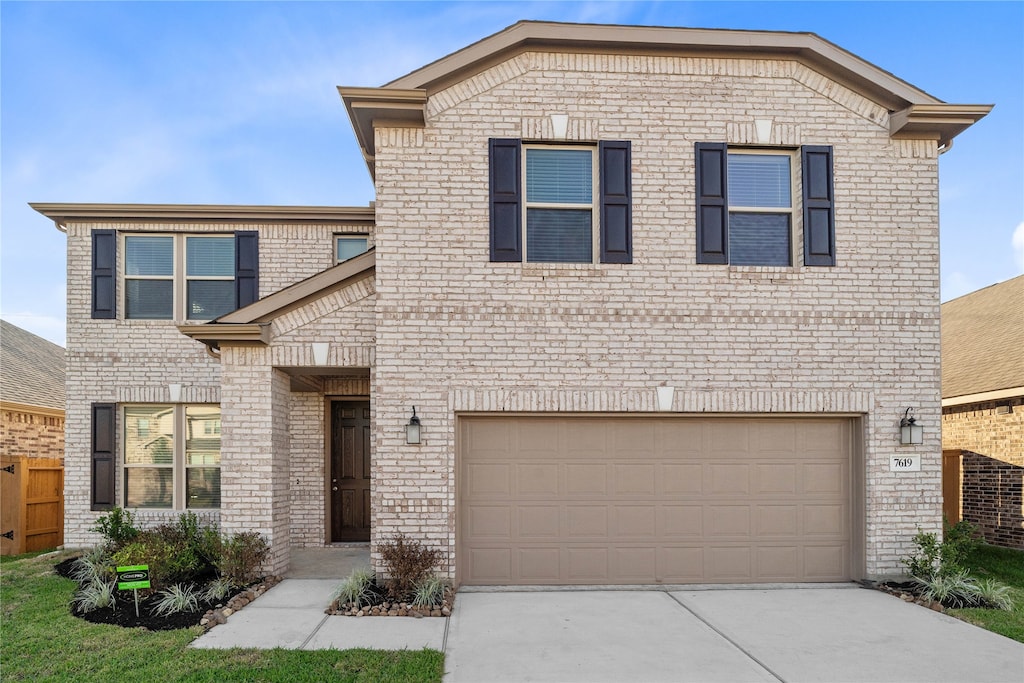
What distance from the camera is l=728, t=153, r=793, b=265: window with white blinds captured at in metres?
8.91

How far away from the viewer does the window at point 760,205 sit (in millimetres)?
8781

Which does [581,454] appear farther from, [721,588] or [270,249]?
[270,249]

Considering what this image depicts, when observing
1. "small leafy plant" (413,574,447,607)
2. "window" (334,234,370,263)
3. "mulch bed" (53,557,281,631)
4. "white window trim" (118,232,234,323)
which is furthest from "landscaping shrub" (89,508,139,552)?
"window" (334,234,370,263)

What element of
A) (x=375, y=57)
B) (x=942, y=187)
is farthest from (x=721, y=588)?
(x=375, y=57)

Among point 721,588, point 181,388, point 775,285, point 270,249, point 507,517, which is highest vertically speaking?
point 270,249

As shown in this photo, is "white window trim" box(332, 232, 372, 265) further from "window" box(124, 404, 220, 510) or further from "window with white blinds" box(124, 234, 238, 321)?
"window" box(124, 404, 220, 510)

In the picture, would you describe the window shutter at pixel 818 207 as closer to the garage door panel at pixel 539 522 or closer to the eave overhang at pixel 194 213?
the garage door panel at pixel 539 522

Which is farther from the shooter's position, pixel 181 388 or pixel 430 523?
pixel 181 388

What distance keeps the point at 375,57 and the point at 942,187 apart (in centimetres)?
1183

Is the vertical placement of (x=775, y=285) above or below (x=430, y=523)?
above

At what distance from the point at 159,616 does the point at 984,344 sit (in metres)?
15.5

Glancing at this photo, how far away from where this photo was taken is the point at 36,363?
18297mm

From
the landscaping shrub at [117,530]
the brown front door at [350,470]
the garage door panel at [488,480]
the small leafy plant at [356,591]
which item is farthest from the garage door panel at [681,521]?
the landscaping shrub at [117,530]

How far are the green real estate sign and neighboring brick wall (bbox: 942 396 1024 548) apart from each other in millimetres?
12696
